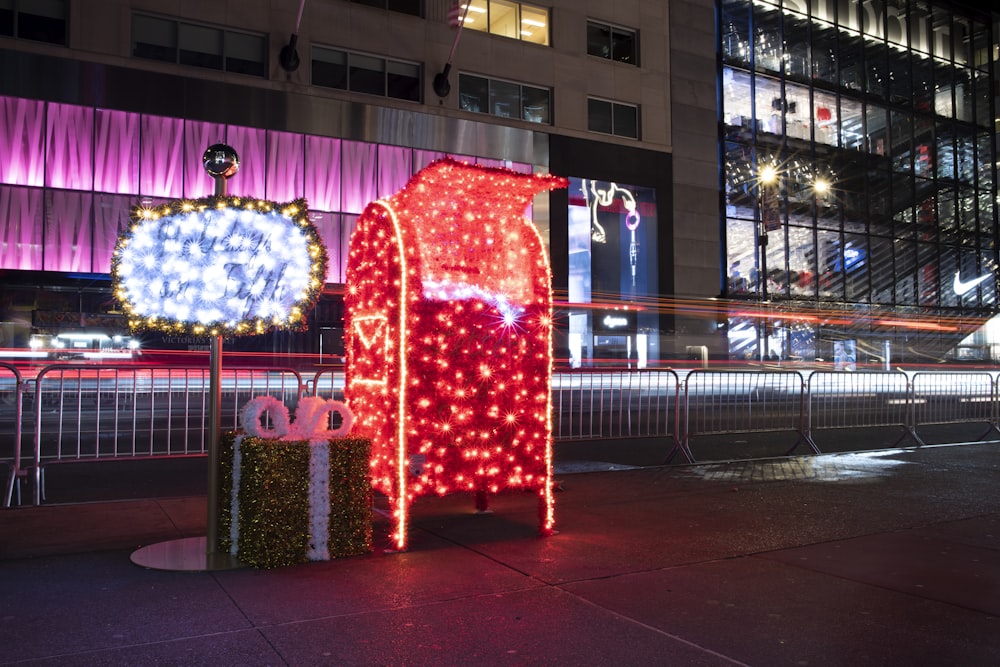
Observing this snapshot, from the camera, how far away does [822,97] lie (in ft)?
124

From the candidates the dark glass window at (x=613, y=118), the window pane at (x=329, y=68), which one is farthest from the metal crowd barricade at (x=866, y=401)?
the dark glass window at (x=613, y=118)

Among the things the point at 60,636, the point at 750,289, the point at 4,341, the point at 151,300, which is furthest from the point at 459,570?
the point at 750,289

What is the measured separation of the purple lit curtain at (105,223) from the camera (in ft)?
76.5

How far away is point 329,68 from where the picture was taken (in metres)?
25.5

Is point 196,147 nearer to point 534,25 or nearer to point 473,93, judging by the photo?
point 473,93

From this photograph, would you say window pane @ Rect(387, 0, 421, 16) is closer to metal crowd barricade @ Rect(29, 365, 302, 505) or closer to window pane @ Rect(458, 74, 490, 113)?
window pane @ Rect(458, 74, 490, 113)

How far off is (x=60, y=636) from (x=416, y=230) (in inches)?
142

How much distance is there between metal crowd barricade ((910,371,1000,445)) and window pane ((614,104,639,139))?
726 inches

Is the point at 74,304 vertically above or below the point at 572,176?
below

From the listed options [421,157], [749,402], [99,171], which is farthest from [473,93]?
[749,402]

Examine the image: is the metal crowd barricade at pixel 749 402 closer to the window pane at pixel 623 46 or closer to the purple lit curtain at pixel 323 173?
the purple lit curtain at pixel 323 173

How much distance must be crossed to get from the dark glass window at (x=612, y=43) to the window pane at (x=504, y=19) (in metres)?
3.26

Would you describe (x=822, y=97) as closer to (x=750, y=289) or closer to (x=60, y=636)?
(x=750, y=289)

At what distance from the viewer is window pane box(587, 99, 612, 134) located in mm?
30578
